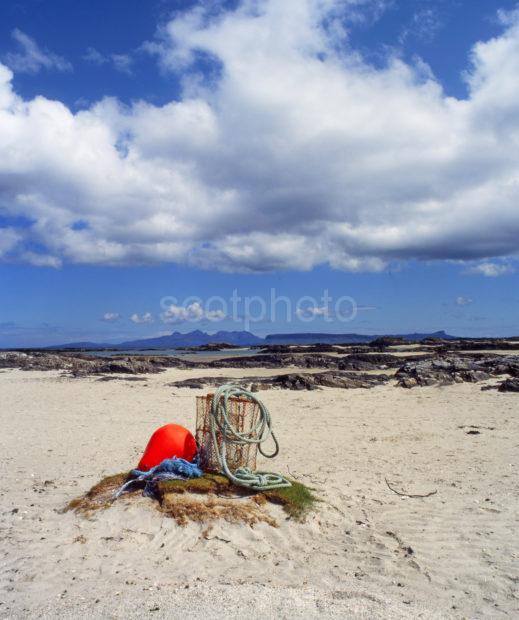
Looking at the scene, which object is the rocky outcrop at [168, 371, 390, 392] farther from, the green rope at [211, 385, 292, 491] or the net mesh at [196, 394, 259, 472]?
the green rope at [211, 385, 292, 491]

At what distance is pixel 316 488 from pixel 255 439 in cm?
111

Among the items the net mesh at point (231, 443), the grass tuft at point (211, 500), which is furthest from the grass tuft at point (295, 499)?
the net mesh at point (231, 443)

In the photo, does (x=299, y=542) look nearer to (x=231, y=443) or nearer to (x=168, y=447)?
(x=231, y=443)

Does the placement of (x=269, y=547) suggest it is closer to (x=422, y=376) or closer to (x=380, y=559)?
(x=380, y=559)

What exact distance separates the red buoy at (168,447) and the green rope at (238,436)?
0.58 m

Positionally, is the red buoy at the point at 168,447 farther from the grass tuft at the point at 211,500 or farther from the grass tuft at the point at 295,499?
the grass tuft at the point at 295,499

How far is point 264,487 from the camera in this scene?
6.09 metres

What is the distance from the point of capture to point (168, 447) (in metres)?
6.78

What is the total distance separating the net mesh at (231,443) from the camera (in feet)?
22.0

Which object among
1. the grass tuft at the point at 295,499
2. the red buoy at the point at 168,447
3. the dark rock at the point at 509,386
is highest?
the red buoy at the point at 168,447

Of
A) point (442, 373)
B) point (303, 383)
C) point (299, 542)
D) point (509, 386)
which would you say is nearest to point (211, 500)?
point (299, 542)

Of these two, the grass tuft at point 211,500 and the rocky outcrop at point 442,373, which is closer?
the grass tuft at point 211,500

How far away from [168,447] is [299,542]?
2407mm

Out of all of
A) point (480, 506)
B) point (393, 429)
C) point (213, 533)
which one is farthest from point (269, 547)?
point (393, 429)
